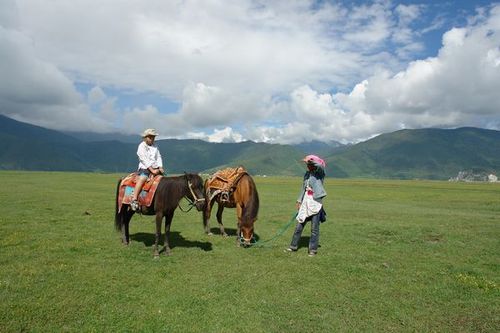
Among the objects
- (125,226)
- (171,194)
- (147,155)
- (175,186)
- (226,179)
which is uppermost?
(147,155)

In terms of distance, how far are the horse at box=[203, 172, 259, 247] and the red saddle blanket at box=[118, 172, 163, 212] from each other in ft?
10.5

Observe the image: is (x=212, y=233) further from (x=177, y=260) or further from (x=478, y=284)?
(x=478, y=284)

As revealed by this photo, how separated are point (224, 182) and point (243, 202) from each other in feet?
4.49

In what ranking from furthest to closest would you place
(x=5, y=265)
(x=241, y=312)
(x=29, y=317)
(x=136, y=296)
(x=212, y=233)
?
(x=212, y=233), (x=5, y=265), (x=136, y=296), (x=241, y=312), (x=29, y=317)

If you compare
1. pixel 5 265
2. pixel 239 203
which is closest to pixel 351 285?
pixel 239 203

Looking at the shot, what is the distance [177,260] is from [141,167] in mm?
3529

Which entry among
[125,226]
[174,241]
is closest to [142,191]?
[125,226]

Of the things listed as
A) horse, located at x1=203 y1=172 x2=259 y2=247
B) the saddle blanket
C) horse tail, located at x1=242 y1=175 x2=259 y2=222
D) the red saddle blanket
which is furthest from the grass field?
the saddle blanket

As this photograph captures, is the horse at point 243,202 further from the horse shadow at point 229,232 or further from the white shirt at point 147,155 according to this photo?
the white shirt at point 147,155

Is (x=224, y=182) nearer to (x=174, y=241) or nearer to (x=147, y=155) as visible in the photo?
(x=174, y=241)

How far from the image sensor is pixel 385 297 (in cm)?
895

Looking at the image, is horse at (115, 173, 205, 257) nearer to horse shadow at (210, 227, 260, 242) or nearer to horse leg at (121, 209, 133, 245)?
horse leg at (121, 209, 133, 245)

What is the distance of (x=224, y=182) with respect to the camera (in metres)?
14.6

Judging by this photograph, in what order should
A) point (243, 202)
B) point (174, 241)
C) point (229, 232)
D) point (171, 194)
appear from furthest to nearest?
point (229, 232)
point (174, 241)
point (243, 202)
point (171, 194)
